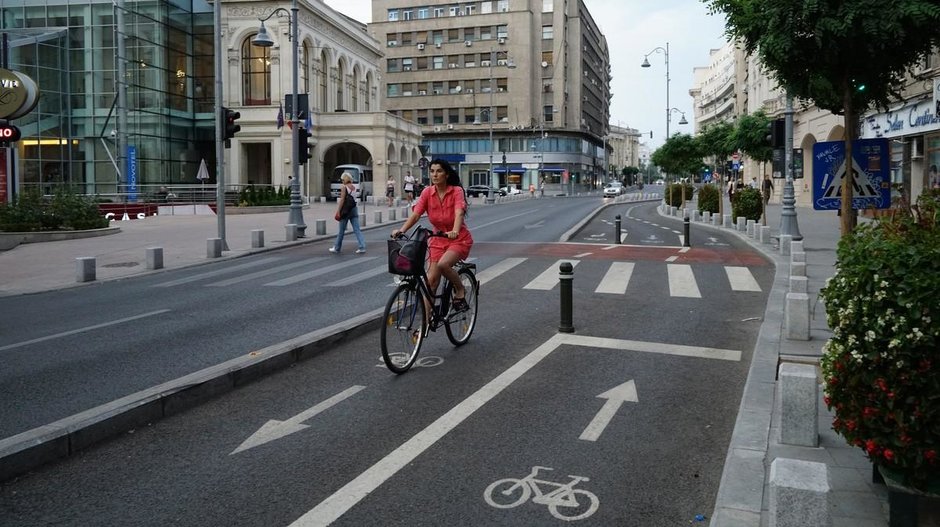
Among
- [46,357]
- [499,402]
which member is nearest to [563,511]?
[499,402]

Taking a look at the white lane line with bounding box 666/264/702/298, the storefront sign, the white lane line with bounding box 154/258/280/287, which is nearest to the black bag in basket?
the white lane line with bounding box 666/264/702/298

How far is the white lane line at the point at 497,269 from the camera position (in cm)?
1403

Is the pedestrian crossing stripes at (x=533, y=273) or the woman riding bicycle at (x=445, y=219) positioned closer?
the woman riding bicycle at (x=445, y=219)

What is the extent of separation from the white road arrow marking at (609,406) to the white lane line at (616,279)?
17.8 ft

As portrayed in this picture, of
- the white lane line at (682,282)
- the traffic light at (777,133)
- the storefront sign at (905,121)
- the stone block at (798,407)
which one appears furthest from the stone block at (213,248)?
the storefront sign at (905,121)

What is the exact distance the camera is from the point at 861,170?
876 centimetres

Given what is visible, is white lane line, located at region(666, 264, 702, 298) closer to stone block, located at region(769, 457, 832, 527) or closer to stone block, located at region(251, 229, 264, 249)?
stone block, located at region(769, 457, 832, 527)

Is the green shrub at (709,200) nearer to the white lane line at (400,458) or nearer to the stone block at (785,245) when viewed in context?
the stone block at (785,245)

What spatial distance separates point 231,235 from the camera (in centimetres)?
2544

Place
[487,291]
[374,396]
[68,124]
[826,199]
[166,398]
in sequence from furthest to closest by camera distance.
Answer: [68,124] < [487,291] < [826,199] < [374,396] < [166,398]

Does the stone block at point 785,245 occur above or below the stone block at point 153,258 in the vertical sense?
above

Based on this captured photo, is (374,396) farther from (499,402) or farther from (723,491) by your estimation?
(723,491)

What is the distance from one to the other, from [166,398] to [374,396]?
1.59m

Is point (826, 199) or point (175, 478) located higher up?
point (826, 199)
